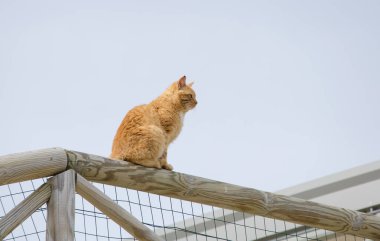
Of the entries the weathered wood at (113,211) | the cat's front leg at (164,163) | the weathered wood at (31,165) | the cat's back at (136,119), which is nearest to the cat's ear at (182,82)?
the cat's back at (136,119)

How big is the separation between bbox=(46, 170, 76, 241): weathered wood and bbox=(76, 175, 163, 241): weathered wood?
0.24 ft

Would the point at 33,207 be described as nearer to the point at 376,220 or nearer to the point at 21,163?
the point at 21,163

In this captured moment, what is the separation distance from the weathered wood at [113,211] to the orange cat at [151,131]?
867 millimetres

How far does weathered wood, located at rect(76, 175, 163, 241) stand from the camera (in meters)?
3.44

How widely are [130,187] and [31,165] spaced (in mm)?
520

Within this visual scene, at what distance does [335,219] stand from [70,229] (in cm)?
154

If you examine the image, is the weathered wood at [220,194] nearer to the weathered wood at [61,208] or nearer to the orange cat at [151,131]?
the weathered wood at [61,208]

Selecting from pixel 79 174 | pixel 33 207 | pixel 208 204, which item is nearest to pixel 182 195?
pixel 208 204

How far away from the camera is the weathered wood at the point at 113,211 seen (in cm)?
344

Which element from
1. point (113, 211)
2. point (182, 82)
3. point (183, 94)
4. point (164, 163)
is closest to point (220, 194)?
point (113, 211)

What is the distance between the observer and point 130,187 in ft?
Result: 12.0

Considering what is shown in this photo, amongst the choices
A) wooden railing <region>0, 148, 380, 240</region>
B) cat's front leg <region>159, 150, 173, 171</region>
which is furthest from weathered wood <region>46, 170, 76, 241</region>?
cat's front leg <region>159, 150, 173, 171</region>

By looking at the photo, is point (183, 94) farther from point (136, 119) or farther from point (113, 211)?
point (113, 211)

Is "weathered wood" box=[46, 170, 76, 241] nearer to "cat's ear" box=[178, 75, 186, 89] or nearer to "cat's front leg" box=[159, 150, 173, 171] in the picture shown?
"cat's front leg" box=[159, 150, 173, 171]
